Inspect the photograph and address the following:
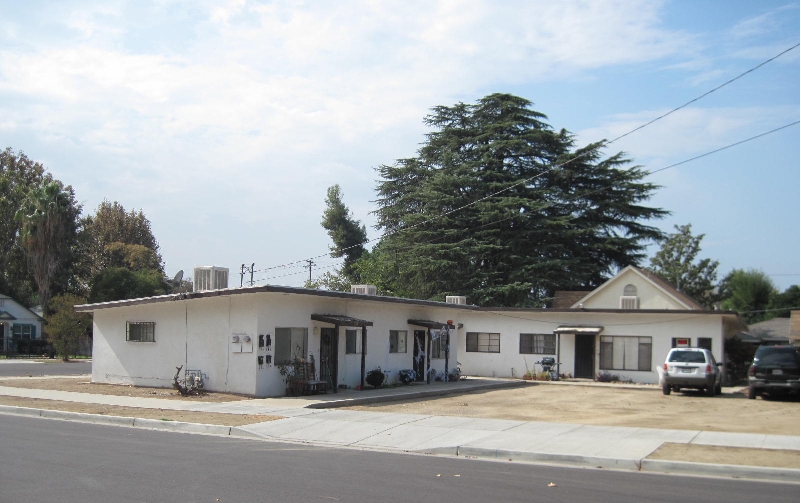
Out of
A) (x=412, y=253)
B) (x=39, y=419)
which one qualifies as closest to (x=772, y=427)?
(x=39, y=419)

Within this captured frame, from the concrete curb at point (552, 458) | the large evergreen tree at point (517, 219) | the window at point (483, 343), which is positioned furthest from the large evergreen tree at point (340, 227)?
the concrete curb at point (552, 458)

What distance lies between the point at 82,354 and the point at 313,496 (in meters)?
54.4

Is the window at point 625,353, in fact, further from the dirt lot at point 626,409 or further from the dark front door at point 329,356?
the dark front door at point 329,356

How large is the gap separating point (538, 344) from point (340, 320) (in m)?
16.2

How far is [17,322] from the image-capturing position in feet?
186

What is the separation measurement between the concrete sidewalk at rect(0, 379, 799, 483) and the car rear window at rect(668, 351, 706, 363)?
11.7 meters

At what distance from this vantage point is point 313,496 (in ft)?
29.9

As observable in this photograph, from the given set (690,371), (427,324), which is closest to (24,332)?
(427,324)

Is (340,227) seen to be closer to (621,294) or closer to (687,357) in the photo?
(621,294)

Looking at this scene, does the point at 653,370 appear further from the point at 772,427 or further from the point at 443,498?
the point at 443,498

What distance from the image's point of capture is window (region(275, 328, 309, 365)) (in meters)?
23.0

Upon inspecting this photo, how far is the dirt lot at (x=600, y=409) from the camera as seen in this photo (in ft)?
43.8

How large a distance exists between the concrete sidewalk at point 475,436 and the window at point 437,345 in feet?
40.2

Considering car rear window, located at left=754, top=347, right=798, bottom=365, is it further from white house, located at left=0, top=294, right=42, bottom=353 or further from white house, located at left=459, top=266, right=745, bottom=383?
white house, located at left=0, top=294, right=42, bottom=353
